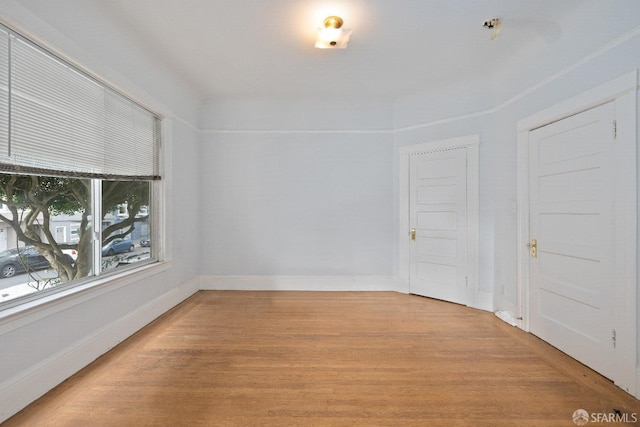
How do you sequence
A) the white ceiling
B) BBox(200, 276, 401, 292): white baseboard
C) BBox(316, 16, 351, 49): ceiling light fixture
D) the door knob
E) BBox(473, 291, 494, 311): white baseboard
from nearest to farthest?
1. the white ceiling
2. BBox(316, 16, 351, 49): ceiling light fixture
3. the door knob
4. BBox(473, 291, 494, 311): white baseboard
5. BBox(200, 276, 401, 292): white baseboard

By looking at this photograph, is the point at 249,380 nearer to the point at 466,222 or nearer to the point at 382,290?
the point at 382,290

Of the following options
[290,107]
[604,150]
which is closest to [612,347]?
[604,150]

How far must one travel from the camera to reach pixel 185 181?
386 centimetres

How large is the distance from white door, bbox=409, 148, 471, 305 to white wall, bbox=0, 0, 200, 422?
3203 mm

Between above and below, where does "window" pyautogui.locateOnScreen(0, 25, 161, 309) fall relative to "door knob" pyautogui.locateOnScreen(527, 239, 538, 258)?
above

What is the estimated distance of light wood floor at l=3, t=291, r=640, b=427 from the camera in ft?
5.63

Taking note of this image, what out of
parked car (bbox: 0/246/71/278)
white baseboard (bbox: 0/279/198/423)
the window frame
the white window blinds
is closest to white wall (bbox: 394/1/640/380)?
the window frame

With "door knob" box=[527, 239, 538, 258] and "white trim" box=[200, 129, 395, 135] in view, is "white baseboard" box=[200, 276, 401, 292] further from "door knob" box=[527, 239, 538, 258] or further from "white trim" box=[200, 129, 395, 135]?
"white trim" box=[200, 129, 395, 135]

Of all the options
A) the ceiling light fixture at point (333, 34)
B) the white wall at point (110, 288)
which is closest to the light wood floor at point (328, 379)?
the white wall at point (110, 288)

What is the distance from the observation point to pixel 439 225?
3.86 meters

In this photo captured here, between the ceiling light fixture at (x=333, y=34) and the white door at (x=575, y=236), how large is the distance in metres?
2.08

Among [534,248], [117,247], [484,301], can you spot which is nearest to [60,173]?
[117,247]

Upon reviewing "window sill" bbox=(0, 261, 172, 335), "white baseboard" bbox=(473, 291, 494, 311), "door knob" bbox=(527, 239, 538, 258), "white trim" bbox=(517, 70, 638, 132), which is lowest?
"white baseboard" bbox=(473, 291, 494, 311)

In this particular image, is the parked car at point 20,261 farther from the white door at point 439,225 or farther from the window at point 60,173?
the white door at point 439,225
